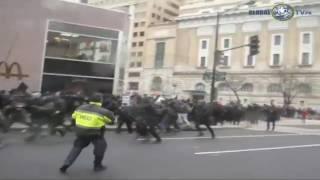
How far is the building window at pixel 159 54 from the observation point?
113 m

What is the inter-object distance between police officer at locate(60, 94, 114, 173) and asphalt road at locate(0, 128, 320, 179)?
34 centimetres

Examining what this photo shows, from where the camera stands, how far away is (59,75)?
2997cm

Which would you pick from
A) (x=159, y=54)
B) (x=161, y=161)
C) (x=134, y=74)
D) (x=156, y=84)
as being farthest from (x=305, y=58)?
(x=161, y=161)

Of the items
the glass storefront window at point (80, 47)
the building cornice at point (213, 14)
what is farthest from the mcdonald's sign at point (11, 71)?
the building cornice at point (213, 14)

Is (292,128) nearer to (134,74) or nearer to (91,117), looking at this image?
(91,117)

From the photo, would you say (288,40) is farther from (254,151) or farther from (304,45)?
(254,151)

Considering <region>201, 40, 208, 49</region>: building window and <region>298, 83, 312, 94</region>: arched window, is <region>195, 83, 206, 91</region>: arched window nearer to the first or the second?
<region>201, 40, 208, 49</region>: building window

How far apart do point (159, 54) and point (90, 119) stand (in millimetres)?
104094

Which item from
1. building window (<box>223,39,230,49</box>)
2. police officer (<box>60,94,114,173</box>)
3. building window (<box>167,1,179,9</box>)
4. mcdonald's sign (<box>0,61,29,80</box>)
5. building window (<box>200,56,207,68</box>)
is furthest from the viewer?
building window (<box>167,1,179,9</box>)

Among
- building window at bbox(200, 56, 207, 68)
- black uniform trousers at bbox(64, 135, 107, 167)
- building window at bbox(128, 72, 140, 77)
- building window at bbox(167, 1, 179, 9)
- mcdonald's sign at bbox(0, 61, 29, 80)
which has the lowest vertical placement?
black uniform trousers at bbox(64, 135, 107, 167)

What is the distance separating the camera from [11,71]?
27766 mm

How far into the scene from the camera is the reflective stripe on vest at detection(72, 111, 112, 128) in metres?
10.0

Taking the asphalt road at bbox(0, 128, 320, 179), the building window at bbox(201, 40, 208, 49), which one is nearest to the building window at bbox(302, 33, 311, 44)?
the building window at bbox(201, 40, 208, 49)

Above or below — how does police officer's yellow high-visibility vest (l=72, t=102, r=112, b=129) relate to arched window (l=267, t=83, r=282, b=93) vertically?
below
